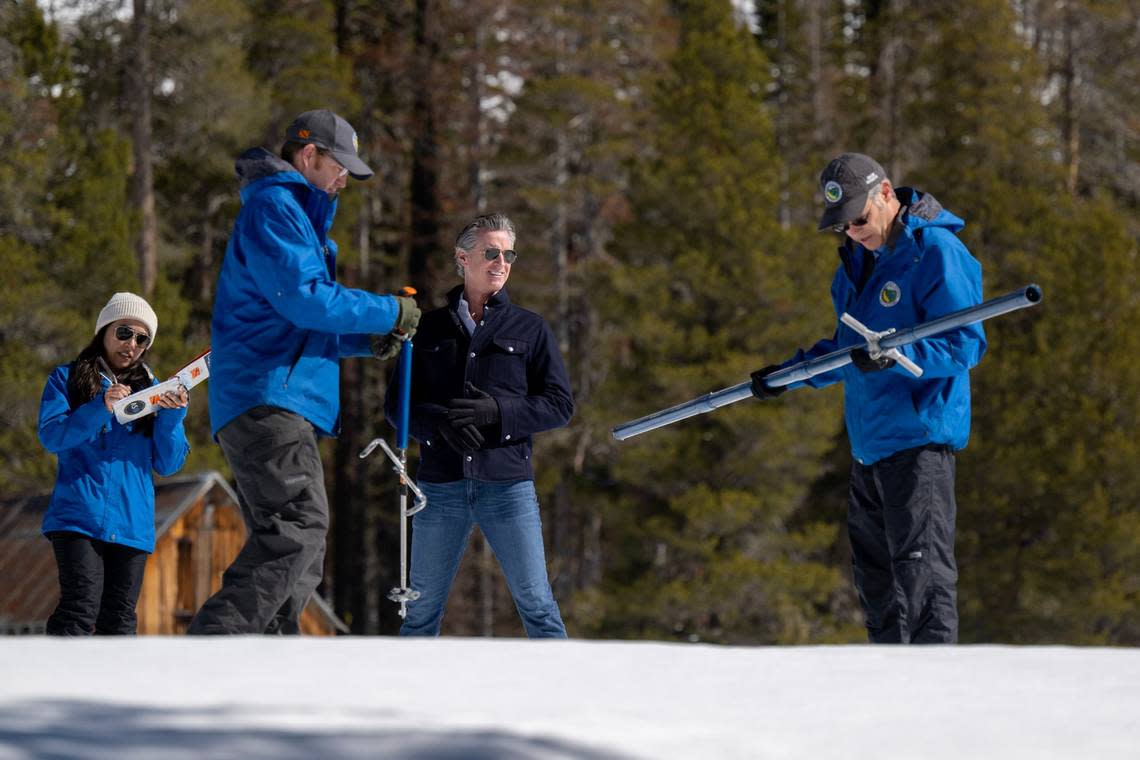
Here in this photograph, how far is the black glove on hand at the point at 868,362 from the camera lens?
16.8ft

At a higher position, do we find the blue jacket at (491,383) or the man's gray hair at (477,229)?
the man's gray hair at (477,229)

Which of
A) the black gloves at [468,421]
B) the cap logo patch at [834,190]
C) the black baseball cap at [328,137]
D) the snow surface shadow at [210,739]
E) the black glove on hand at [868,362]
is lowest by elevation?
the snow surface shadow at [210,739]

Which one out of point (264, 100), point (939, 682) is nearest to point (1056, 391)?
point (264, 100)

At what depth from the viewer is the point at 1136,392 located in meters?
28.8

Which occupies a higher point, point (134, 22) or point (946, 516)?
point (134, 22)

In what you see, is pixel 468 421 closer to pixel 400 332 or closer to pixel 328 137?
pixel 400 332

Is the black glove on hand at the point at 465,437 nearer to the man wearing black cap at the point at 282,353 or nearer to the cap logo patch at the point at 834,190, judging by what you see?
the man wearing black cap at the point at 282,353

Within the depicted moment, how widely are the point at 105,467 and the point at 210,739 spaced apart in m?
3.97

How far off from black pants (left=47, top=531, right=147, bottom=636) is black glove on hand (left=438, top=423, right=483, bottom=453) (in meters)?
1.26

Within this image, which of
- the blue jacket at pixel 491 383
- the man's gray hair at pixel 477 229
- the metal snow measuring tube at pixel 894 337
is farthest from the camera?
the man's gray hair at pixel 477 229

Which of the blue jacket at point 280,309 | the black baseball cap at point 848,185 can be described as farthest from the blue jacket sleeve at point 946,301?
the blue jacket at point 280,309

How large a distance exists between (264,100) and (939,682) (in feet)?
107

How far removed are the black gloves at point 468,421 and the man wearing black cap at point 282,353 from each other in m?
0.53

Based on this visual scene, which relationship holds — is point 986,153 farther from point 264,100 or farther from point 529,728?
point 529,728
